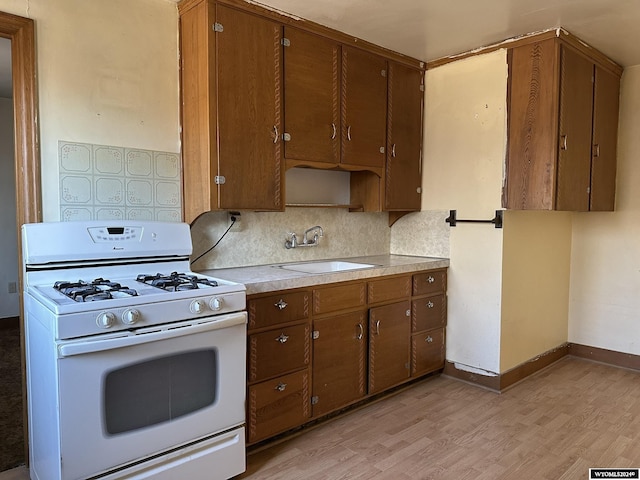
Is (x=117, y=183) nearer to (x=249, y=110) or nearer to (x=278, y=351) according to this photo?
(x=249, y=110)

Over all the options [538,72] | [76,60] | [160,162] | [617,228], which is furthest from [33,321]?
[617,228]

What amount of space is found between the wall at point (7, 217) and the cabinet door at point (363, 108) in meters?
3.70

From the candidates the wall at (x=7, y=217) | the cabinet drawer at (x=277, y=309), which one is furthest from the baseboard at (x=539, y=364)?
the wall at (x=7, y=217)

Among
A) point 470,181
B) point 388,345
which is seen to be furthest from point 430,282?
point 470,181

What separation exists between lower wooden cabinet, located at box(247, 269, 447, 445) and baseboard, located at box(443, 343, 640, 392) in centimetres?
22

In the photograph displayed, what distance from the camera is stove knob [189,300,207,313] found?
6.04ft

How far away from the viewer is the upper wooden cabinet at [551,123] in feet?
9.30

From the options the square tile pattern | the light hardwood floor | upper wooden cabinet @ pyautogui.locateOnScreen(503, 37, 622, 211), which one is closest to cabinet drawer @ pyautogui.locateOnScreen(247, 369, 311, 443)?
the light hardwood floor

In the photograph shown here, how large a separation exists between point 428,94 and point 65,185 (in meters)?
2.53

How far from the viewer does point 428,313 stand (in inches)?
127

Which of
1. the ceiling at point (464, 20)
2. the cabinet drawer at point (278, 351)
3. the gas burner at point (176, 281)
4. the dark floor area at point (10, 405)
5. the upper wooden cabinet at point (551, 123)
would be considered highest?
the ceiling at point (464, 20)

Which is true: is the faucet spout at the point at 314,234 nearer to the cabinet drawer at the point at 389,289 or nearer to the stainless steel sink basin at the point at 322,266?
the stainless steel sink basin at the point at 322,266

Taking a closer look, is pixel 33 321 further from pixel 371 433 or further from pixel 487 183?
pixel 487 183

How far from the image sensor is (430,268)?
3215 mm
